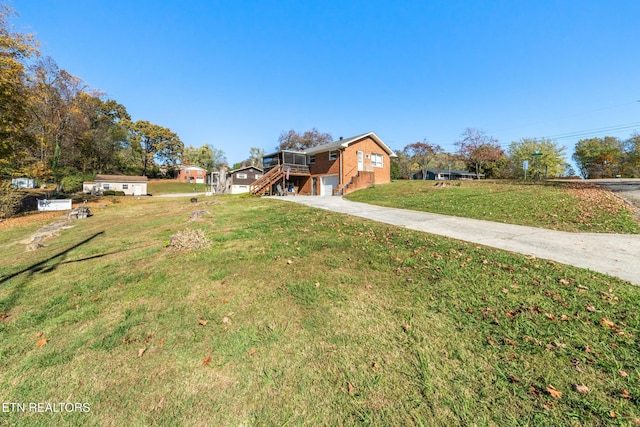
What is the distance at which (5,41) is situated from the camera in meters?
15.9

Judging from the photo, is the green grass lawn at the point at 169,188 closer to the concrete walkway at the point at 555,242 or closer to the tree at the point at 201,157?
the tree at the point at 201,157

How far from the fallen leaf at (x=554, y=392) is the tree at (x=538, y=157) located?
52301 mm

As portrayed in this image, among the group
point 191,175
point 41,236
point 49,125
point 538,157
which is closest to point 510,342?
point 41,236

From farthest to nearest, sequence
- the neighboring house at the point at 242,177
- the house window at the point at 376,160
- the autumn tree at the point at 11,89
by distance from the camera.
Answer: the neighboring house at the point at 242,177 < the house window at the point at 376,160 < the autumn tree at the point at 11,89

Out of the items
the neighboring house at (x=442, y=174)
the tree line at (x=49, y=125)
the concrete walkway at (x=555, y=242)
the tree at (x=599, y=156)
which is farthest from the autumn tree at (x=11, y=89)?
the tree at (x=599, y=156)

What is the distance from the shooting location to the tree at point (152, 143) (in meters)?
63.7

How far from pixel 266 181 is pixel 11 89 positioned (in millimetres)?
17603

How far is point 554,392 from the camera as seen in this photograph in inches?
91.1

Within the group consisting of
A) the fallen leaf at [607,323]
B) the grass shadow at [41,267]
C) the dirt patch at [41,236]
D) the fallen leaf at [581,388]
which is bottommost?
the fallen leaf at [581,388]

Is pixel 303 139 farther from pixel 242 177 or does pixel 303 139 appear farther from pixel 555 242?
pixel 555 242

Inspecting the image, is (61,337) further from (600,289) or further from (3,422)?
(600,289)

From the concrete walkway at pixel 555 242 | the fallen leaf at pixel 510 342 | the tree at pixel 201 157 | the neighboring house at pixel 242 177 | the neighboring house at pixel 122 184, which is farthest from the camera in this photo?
the tree at pixel 201 157

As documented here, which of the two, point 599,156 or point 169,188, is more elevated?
point 599,156

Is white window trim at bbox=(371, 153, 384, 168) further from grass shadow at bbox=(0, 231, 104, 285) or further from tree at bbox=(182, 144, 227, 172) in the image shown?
tree at bbox=(182, 144, 227, 172)
